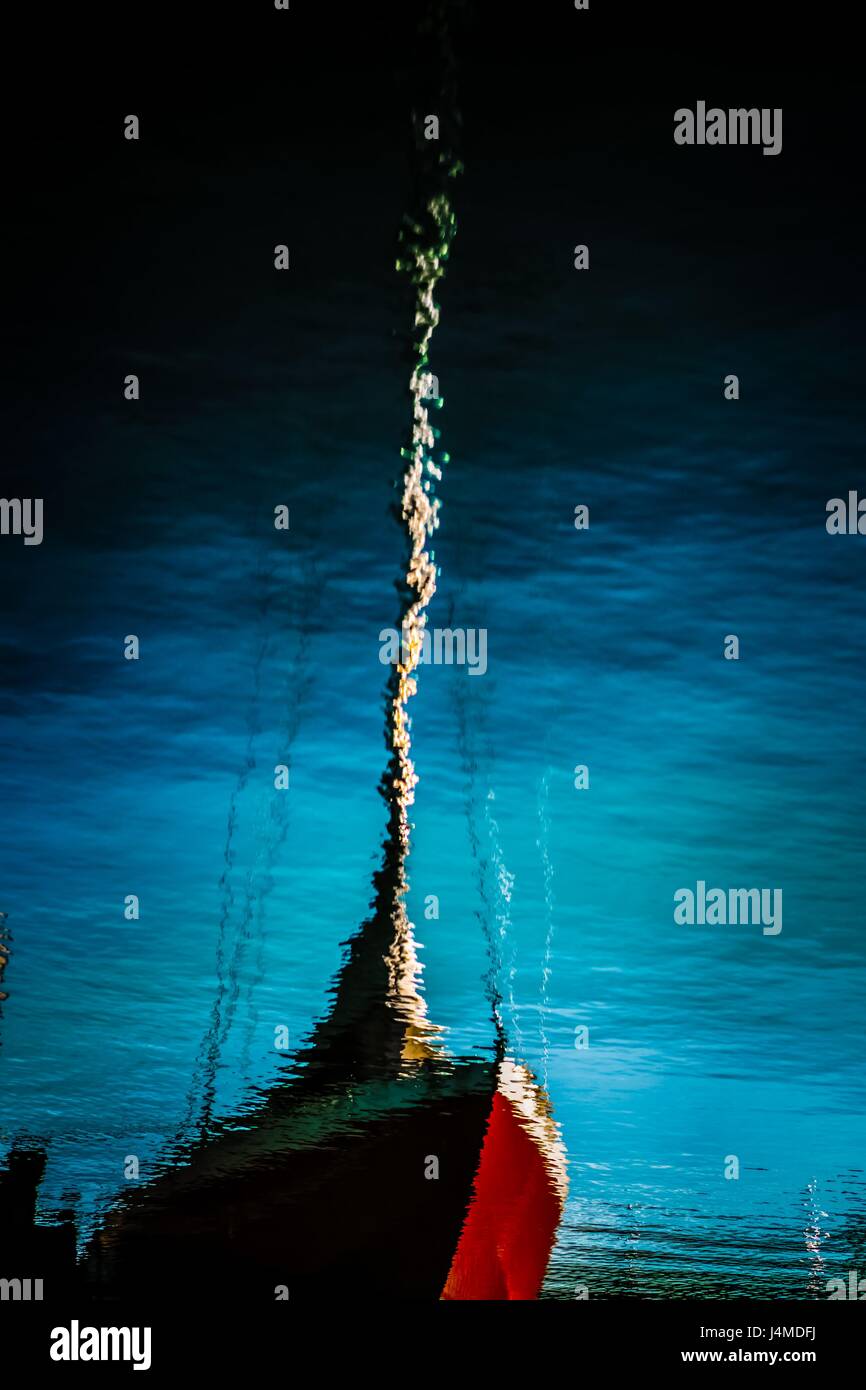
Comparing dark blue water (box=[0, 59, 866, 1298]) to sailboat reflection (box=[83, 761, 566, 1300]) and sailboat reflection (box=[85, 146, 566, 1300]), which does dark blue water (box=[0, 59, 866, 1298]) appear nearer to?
sailboat reflection (box=[85, 146, 566, 1300])

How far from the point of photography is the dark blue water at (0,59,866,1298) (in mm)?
8031

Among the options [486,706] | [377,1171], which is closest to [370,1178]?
[377,1171]

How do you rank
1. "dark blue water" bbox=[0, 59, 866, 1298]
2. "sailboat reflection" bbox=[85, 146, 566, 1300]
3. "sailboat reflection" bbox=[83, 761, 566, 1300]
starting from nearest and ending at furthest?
"dark blue water" bbox=[0, 59, 866, 1298] → "sailboat reflection" bbox=[85, 146, 566, 1300] → "sailboat reflection" bbox=[83, 761, 566, 1300]

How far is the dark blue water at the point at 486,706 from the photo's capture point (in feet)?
26.3

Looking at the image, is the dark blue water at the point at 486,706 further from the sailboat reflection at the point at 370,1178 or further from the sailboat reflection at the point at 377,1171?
the sailboat reflection at the point at 370,1178

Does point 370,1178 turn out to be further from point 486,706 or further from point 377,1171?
point 486,706

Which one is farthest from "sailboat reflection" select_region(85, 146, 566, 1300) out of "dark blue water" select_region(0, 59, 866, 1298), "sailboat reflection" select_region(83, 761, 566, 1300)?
"dark blue water" select_region(0, 59, 866, 1298)

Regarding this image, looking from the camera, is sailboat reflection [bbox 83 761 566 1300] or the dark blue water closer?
the dark blue water

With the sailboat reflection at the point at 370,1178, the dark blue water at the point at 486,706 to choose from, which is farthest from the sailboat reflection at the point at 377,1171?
the dark blue water at the point at 486,706

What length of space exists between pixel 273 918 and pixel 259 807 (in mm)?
1809

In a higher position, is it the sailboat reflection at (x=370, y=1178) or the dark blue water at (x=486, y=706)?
the dark blue water at (x=486, y=706)

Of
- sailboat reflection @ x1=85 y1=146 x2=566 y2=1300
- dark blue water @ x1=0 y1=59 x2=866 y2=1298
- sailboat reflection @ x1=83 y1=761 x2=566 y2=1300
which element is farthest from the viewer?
sailboat reflection @ x1=83 y1=761 x2=566 y2=1300

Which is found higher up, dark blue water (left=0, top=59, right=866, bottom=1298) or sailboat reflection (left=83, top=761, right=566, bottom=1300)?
dark blue water (left=0, top=59, right=866, bottom=1298)

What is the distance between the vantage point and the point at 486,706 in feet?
35.7
